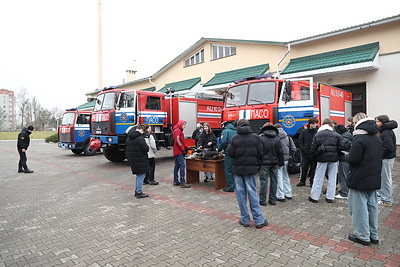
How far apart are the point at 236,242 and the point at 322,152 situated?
2941 mm

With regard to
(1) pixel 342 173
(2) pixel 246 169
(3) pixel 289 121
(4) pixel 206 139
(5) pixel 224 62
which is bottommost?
(1) pixel 342 173

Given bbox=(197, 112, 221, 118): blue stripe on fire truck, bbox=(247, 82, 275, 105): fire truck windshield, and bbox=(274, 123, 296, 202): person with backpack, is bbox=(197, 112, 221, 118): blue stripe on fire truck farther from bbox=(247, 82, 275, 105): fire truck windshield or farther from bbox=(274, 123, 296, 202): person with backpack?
bbox=(274, 123, 296, 202): person with backpack

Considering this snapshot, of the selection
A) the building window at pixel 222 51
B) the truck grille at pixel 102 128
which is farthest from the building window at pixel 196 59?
the truck grille at pixel 102 128

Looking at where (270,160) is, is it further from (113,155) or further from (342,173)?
(113,155)

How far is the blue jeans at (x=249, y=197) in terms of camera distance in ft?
15.4

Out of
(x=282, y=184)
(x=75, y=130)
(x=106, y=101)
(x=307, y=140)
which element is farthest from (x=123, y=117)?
(x=282, y=184)

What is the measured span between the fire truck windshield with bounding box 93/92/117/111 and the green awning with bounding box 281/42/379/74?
8301 millimetres

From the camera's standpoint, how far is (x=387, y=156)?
18.2 feet

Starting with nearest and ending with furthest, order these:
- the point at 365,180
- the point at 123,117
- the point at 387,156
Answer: the point at 365,180 → the point at 387,156 → the point at 123,117

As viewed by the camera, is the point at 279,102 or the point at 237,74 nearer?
the point at 279,102

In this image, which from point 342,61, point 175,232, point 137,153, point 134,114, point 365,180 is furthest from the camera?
point 342,61

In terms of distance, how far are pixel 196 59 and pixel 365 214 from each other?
18096 mm

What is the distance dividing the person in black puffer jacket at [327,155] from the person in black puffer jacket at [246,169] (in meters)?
1.75

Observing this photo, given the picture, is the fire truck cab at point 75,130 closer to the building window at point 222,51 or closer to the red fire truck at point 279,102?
the building window at point 222,51
